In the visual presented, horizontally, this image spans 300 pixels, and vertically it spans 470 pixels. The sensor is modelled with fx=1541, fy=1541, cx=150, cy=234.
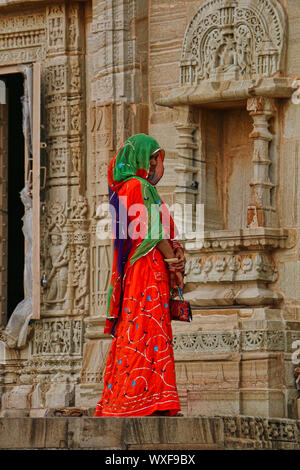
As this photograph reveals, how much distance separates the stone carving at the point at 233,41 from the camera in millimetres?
12945

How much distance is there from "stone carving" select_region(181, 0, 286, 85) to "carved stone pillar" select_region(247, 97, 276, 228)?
0.29 metres

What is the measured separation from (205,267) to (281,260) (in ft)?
2.22

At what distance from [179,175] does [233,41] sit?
4.08 ft

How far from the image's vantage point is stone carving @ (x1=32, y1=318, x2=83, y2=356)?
1430 centimetres

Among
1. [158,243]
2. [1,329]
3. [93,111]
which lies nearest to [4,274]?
[1,329]

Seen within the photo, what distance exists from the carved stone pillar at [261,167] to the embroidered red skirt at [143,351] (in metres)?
2.34

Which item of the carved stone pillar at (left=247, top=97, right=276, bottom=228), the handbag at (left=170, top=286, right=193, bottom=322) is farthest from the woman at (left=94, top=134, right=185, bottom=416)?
the carved stone pillar at (left=247, top=97, right=276, bottom=228)

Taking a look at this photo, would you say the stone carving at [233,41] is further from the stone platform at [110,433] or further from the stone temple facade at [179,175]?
the stone platform at [110,433]

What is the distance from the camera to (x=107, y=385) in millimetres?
10586

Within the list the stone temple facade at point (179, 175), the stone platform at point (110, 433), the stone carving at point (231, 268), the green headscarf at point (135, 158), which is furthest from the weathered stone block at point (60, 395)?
the stone platform at point (110, 433)

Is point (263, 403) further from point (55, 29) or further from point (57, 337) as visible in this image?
point (55, 29)

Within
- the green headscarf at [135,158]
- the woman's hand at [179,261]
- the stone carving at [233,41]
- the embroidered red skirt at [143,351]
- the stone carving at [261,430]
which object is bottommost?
the stone carving at [261,430]

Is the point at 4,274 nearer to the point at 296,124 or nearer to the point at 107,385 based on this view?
the point at 296,124

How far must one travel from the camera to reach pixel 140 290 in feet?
34.8
